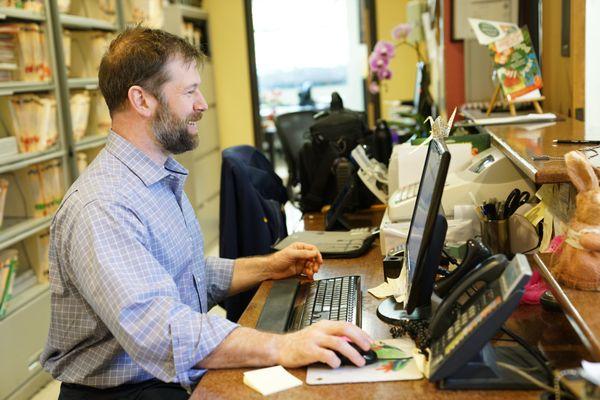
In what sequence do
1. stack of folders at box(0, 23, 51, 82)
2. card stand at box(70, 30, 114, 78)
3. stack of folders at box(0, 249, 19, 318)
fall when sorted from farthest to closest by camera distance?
card stand at box(70, 30, 114, 78) < stack of folders at box(0, 23, 51, 82) < stack of folders at box(0, 249, 19, 318)

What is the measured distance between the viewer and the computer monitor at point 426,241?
4.27 feet

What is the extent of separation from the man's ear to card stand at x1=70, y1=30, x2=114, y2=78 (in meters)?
2.77

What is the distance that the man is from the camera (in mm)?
1415

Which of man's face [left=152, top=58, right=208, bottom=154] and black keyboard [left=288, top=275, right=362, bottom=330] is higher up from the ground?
man's face [left=152, top=58, right=208, bottom=154]

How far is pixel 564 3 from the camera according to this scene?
259 cm

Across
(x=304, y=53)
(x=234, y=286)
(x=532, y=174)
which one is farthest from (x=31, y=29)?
(x=304, y=53)

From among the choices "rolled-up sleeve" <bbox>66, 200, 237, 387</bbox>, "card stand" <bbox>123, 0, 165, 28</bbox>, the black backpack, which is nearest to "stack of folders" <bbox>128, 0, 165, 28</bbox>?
"card stand" <bbox>123, 0, 165, 28</bbox>

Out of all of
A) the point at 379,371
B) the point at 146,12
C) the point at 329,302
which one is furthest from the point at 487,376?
A: the point at 146,12

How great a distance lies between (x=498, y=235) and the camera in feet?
6.21

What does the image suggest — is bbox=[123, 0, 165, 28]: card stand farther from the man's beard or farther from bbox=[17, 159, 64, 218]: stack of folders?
the man's beard

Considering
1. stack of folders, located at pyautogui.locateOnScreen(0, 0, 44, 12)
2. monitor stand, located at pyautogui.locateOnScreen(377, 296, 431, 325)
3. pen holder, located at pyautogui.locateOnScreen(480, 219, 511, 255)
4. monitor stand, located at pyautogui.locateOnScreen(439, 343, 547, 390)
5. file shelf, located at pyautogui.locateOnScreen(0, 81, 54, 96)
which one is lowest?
monitor stand, located at pyautogui.locateOnScreen(377, 296, 431, 325)

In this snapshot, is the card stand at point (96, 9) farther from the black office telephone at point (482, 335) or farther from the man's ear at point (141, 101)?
the black office telephone at point (482, 335)

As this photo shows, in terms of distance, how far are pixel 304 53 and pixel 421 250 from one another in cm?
618

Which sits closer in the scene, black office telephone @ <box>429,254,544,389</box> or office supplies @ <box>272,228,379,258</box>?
black office telephone @ <box>429,254,544,389</box>
